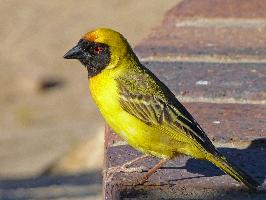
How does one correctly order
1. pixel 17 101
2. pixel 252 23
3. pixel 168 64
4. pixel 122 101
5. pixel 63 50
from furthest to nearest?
pixel 63 50, pixel 17 101, pixel 252 23, pixel 168 64, pixel 122 101

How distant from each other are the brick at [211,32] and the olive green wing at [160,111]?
697 millimetres

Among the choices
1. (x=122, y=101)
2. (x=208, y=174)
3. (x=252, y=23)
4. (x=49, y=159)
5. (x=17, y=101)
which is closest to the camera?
(x=208, y=174)

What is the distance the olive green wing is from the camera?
408 centimetres

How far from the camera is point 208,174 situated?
12.6 feet

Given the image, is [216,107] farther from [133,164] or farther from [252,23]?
[252,23]

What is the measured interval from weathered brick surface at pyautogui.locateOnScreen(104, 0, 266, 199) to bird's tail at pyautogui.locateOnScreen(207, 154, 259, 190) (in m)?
0.03

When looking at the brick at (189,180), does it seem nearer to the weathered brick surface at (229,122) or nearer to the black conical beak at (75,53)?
the weathered brick surface at (229,122)

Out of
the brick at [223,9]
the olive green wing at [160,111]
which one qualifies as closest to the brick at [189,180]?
the olive green wing at [160,111]

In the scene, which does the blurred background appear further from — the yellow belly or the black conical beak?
the yellow belly

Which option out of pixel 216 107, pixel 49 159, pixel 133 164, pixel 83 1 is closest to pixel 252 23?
pixel 216 107

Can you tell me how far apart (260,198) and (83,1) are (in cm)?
959

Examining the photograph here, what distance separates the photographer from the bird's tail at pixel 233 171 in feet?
11.9

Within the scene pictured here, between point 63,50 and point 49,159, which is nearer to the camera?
point 49,159

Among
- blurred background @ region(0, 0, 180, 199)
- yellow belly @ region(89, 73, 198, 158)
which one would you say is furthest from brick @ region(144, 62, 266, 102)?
blurred background @ region(0, 0, 180, 199)
